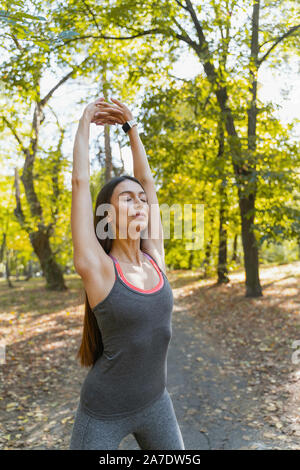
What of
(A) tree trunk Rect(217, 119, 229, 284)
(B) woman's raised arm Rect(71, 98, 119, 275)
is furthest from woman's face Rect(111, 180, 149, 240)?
(A) tree trunk Rect(217, 119, 229, 284)

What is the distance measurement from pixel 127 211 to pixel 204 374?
17.8 feet

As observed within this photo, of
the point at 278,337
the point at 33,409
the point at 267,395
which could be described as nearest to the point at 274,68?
the point at 278,337

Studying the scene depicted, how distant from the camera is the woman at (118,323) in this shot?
6.01 ft

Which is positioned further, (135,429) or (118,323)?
(135,429)

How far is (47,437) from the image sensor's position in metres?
4.76

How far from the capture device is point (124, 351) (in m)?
1.84

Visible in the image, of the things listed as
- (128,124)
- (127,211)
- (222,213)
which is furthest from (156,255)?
(222,213)

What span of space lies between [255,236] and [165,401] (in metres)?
9.41

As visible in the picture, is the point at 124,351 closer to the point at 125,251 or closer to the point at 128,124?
the point at 125,251

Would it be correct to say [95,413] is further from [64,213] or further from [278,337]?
[64,213]

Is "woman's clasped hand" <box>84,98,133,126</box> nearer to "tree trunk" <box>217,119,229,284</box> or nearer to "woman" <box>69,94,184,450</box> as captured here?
"woman" <box>69,94,184,450</box>

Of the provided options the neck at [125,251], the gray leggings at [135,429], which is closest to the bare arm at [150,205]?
the neck at [125,251]

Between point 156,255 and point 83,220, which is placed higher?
point 83,220

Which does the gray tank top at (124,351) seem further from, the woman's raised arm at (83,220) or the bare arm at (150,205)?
the bare arm at (150,205)
